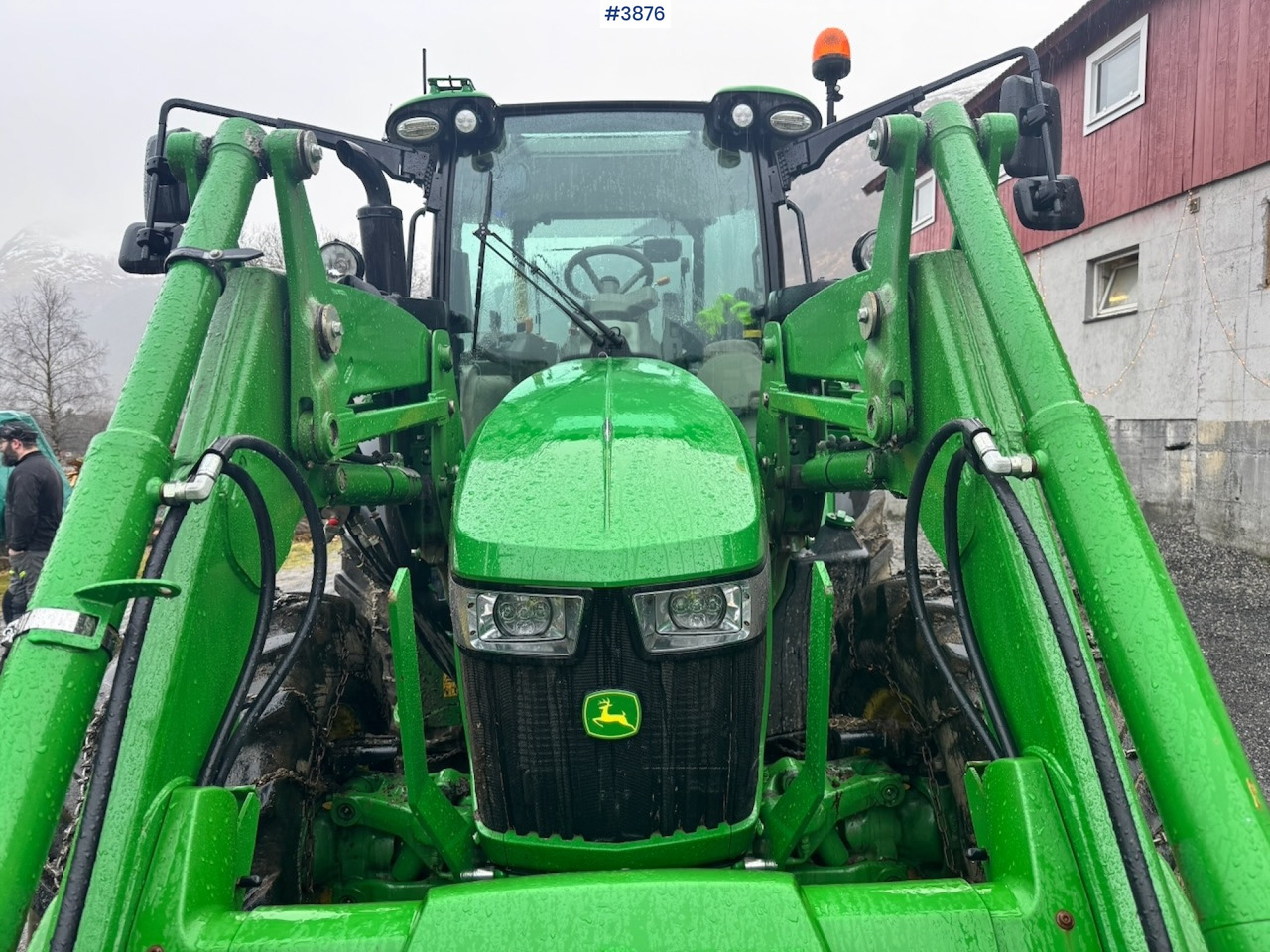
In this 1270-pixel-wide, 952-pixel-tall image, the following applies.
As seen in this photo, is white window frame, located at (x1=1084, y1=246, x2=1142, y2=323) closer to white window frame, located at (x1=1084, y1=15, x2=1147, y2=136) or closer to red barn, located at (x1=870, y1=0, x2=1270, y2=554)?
red barn, located at (x1=870, y1=0, x2=1270, y2=554)

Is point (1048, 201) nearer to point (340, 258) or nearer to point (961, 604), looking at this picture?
point (961, 604)

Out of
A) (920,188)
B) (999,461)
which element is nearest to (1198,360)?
(920,188)

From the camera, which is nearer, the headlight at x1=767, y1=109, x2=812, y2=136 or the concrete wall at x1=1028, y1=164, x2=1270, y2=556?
the headlight at x1=767, y1=109, x2=812, y2=136

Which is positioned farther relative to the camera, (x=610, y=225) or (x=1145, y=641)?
(x=610, y=225)

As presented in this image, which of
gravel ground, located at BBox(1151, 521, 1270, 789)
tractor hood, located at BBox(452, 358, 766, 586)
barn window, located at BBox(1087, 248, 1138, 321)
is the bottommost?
gravel ground, located at BBox(1151, 521, 1270, 789)

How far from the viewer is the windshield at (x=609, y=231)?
289cm

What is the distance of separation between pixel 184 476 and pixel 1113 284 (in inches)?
442

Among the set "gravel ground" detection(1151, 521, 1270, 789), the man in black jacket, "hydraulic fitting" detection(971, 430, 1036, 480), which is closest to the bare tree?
the man in black jacket

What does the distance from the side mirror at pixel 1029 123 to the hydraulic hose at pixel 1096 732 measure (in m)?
1.02

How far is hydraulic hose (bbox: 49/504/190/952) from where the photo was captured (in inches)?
50.7

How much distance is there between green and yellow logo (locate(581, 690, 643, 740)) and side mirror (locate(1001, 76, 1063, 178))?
59.6 inches

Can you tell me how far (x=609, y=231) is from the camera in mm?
2941

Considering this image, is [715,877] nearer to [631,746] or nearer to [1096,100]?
[631,746]

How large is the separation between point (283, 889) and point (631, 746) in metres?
0.85
